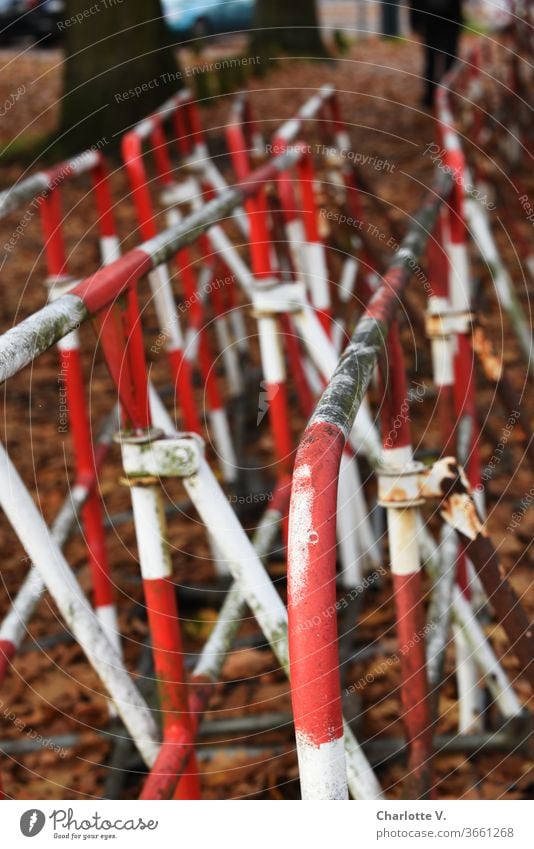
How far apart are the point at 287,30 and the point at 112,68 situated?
458 centimetres

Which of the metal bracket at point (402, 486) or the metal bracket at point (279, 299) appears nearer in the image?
the metal bracket at point (402, 486)

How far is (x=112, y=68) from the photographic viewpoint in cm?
613

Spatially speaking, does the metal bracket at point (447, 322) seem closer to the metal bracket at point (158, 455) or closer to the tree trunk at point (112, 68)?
the metal bracket at point (158, 455)

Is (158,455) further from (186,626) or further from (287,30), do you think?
(287,30)

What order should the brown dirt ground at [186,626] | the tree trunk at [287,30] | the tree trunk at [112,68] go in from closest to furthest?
the brown dirt ground at [186,626] < the tree trunk at [112,68] < the tree trunk at [287,30]

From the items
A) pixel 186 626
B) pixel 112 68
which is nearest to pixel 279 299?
pixel 186 626

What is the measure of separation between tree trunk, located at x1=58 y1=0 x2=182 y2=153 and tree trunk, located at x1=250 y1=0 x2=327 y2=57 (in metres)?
2.87

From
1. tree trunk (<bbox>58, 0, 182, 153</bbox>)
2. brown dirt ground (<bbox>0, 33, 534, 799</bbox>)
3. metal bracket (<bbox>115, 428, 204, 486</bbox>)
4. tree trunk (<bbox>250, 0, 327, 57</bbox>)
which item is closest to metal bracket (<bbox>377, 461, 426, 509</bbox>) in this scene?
metal bracket (<bbox>115, 428, 204, 486</bbox>)

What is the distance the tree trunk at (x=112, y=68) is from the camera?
5945 mm

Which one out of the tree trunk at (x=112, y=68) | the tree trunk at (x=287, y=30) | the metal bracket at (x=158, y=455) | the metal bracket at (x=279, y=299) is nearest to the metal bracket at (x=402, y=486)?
the metal bracket at (x=158, y=455)

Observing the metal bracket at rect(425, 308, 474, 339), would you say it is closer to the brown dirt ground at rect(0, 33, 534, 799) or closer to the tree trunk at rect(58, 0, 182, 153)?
the brown dirt ground at rect(0, 33, 534, 799)

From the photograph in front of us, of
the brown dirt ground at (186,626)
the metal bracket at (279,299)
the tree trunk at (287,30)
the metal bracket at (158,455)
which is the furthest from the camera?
the tree trunk at (287,30)

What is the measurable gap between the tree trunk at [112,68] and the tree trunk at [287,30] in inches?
113
